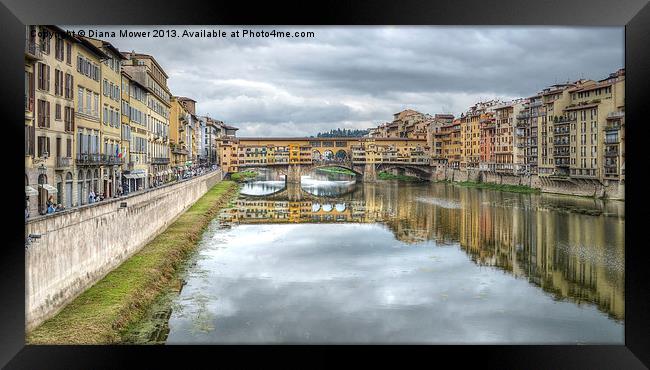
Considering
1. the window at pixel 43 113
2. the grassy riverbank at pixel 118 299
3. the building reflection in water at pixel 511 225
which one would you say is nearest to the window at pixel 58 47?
the window at pixel 43 113

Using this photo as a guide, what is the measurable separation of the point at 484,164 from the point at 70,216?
126ft

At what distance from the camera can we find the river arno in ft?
27.9

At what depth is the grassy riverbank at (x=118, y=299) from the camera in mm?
6750

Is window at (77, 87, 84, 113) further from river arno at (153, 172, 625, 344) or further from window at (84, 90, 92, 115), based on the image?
river arno at (153, 172, 625, 344)

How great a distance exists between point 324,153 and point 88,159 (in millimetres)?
45850

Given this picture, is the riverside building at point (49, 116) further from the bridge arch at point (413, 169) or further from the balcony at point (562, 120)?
the bridge arch at point (413, 169)

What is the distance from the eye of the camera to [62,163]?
12.0m

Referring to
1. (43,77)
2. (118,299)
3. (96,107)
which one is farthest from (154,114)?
(118,299)

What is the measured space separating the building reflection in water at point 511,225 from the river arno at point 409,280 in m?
0.06

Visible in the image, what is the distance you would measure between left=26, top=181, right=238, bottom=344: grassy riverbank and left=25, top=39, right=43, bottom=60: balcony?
3852mm

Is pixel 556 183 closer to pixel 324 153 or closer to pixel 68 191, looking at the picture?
pixel 68 191
